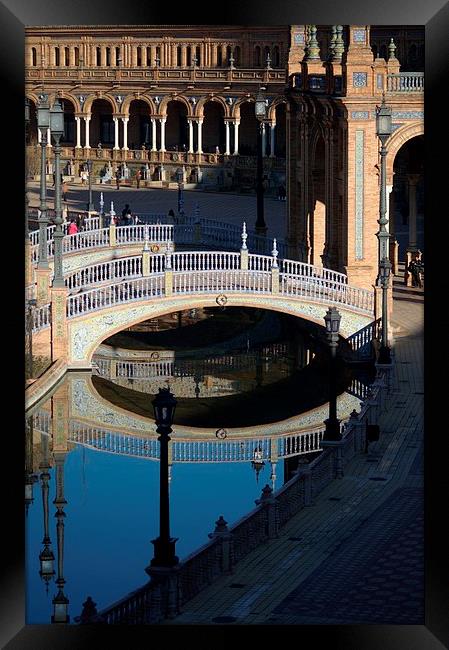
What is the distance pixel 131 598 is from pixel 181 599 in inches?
40.3

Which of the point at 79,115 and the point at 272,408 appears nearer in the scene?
the point at 272,408

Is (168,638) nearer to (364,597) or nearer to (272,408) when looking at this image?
(364,597)

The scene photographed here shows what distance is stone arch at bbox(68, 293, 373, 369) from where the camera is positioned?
34.8 meters

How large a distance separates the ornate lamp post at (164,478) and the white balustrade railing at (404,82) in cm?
1990

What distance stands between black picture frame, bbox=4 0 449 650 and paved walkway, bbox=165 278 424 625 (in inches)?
101

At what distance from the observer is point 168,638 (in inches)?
590

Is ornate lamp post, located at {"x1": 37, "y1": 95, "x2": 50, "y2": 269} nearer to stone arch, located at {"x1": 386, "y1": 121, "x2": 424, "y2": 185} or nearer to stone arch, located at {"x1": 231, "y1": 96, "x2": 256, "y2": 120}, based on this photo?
stone arch, located at {"x1": 386, "y1": 121, "x2": 424, "y2": 185}

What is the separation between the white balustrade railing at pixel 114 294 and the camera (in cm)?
3494

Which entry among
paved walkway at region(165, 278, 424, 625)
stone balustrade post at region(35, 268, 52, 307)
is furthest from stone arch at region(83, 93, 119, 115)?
paved walkway at region(165, 278, 424, 625)

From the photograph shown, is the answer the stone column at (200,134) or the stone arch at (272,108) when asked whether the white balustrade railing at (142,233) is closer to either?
the stone arch at (272,108)
